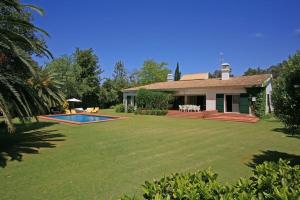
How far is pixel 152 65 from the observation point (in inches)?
2982

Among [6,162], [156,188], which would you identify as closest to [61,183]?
[6,162]

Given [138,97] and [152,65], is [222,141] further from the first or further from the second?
[152,65]

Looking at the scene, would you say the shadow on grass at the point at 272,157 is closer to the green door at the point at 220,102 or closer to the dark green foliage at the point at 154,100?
the green door at the point at 220,102

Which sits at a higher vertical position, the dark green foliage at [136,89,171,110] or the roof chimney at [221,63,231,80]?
the roof chimney at [221,63,231,80]

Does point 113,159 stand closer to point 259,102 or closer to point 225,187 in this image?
point 225,187

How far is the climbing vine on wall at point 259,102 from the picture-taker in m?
24.5

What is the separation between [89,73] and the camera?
46438 mm

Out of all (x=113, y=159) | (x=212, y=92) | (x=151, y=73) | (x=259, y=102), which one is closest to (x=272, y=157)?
(x=113, y=159)

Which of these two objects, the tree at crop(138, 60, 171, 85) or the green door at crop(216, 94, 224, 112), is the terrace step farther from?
the tree at crop(138, 60, 171, 85)

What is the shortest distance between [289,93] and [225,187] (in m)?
5.47

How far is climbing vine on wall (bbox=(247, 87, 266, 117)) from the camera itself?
80.5ft

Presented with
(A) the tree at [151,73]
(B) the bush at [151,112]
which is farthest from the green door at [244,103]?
(A) the tree at [151,73]

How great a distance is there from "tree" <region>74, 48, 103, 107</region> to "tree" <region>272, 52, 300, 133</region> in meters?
39.5

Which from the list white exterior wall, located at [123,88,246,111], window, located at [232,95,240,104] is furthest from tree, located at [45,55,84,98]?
window, located at [232,95,240,104]
